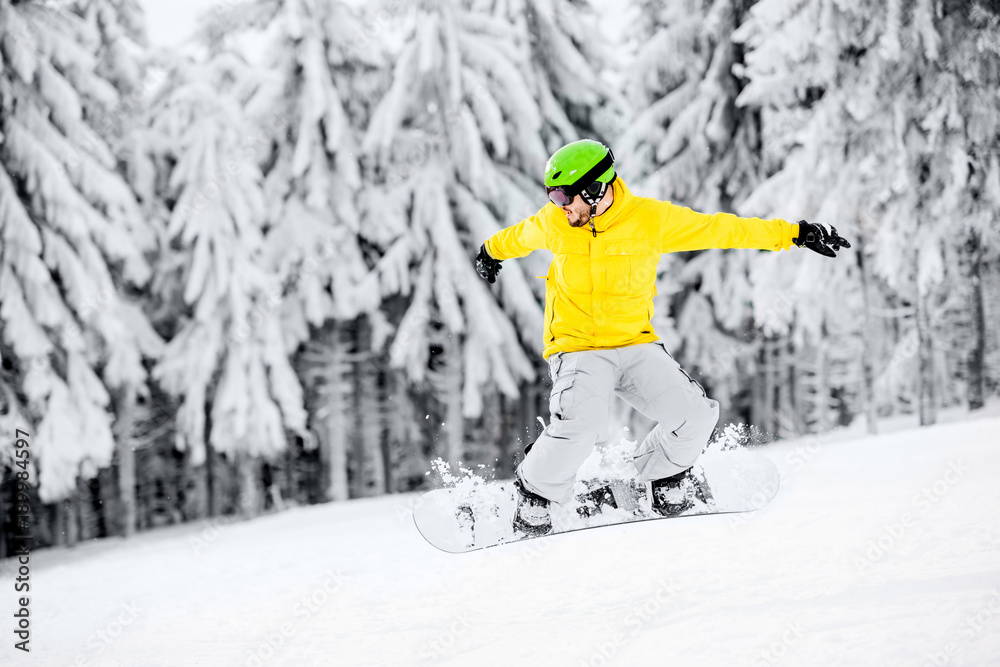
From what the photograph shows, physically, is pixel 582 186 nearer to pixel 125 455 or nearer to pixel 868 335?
pixel 868 335

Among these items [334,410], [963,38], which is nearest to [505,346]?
[334,410]

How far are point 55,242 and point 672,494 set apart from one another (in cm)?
1072

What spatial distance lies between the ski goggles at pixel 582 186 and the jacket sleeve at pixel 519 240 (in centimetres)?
28

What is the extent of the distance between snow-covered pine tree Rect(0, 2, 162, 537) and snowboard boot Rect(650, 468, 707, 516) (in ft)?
32.5

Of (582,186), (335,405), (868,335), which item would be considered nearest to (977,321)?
(868,335)

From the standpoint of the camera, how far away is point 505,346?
1366cm

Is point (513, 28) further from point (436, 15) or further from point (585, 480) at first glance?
point (585, 480)

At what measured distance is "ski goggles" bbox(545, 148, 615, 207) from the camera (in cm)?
386

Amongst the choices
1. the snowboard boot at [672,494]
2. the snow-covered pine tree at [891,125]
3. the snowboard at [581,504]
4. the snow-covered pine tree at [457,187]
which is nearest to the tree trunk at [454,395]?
the snow-covered pine tree at [457,187]

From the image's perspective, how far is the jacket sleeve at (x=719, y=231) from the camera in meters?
3.90

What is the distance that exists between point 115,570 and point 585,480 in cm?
425

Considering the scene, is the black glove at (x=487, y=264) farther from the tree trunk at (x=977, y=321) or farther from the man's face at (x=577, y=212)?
the tree trunk at (x=977, y=321)

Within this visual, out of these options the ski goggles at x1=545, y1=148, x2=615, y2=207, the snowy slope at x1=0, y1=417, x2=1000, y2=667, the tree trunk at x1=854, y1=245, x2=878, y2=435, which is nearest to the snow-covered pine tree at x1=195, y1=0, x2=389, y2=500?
the tree trunk at x1=854, y1=245, x2=878, y2=435

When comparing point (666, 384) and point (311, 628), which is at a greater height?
point (666, 384)
